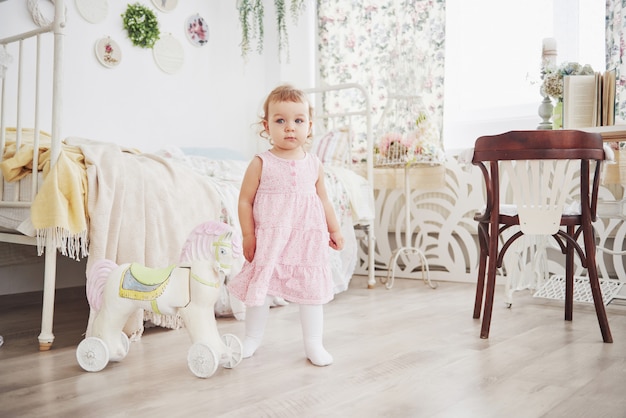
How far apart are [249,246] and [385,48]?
242 cm

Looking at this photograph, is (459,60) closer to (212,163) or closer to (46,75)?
(212,163)

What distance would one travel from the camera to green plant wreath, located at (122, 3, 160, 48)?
11.2ft

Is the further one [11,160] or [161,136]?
[161,136]

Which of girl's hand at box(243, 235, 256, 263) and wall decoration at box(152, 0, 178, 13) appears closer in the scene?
girl's hand at box(243, 235, 256, 263)

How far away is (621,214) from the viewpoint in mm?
2652

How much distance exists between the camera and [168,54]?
3.65 meters

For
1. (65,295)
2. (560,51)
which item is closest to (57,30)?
(65,295)

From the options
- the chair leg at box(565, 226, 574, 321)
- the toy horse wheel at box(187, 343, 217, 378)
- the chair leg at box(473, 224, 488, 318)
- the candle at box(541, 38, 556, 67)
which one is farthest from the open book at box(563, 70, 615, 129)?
the toy horse wheel at box(187, 343, 217, 378)

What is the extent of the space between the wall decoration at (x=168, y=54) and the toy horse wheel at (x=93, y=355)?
2301 mm

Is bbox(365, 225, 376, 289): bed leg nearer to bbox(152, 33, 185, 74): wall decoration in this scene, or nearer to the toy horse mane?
bbox(152, 33, 185, 74): wall decoration

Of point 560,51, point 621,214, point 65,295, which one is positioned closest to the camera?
point 621,214

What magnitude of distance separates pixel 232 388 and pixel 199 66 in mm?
2767

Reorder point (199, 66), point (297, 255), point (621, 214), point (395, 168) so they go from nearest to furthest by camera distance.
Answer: point (297, 255)
point (621, 214)
point (395, 168)
point (199, 66)

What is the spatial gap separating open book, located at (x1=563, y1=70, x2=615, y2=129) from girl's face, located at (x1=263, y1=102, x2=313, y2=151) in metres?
1.40
